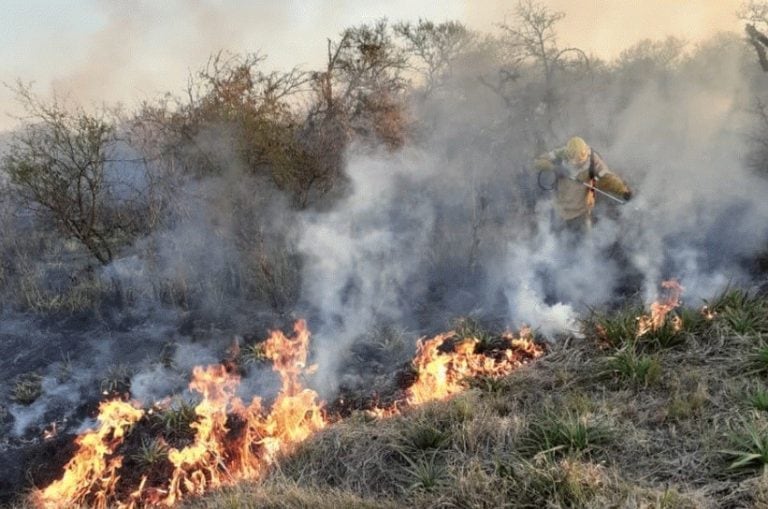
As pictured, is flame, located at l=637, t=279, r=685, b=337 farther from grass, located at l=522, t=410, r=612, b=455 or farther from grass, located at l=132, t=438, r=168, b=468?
grass, located at l=132, t=438, r=168, b=468

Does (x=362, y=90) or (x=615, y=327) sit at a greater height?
(x=362, y=90)

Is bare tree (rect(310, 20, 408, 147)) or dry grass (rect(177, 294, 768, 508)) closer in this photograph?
dry grass (rect(177, 294, 768, 508))

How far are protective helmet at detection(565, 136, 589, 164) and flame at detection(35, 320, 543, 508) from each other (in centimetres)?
234

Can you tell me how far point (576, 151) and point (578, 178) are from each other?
0.38 m

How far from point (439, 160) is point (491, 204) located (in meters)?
1.83

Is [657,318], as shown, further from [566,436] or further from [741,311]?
[566,436]

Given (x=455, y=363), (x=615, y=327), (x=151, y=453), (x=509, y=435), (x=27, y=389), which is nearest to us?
(x=509, y=435)

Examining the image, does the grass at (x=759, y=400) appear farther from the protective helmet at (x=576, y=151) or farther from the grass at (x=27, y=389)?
the grass at (x=27, y=389)

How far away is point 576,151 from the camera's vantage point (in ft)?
22.8

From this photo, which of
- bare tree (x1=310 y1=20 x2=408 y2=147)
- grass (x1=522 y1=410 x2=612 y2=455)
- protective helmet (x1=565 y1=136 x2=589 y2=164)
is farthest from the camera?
bare tree (x1=310 y1=20 x2=408 y2=147)

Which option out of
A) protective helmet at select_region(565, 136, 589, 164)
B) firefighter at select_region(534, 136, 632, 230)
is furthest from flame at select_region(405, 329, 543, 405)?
protective helmet at select_region(565, 136, 589, 164)

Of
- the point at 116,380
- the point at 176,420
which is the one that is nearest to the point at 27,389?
the point at 116,380

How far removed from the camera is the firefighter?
276 inches

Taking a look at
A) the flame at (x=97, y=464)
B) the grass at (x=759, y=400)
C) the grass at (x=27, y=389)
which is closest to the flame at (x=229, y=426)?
the flame at (x=97, y=464)
